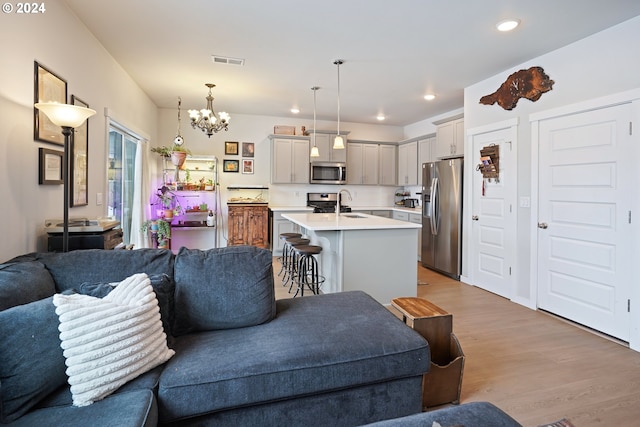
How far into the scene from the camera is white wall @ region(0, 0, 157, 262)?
6.30ft

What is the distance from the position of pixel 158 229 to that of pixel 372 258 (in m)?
3.49

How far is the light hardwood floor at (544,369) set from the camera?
1.88 meters

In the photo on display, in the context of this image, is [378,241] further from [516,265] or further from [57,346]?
[57,346]

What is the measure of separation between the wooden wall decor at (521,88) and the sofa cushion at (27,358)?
4.35m

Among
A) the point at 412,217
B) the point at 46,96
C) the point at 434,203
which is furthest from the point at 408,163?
the point at 46,96

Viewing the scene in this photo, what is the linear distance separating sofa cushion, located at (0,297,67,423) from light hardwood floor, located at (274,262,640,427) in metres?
2.10

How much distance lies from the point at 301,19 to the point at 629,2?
251 cm

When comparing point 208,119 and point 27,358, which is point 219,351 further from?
point 208,119

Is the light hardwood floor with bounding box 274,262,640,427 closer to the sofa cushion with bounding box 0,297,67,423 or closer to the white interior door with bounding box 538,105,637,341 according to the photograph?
the white interior door with bounding box 538,105,637,341

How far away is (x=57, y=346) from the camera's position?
1.25 m

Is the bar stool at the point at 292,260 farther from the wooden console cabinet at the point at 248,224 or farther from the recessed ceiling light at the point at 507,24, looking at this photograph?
the recessed ceiling light at the point at 507,24

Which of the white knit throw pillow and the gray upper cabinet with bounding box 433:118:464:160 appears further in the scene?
the gray upper cabinet with bounding box 433:118:464:160

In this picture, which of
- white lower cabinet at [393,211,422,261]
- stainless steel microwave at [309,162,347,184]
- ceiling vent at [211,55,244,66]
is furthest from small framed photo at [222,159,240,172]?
white lower cabinet at [393,211,422,261]

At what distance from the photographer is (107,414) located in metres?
1.14
